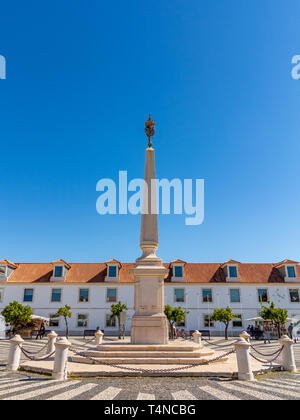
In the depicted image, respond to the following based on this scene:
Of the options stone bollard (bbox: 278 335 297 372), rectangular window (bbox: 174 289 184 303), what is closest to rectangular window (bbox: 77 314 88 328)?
rectangular window (bbox: 174 289 184 303)

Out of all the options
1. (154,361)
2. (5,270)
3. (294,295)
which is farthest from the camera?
(5,270)

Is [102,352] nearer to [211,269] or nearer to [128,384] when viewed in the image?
[128,384]

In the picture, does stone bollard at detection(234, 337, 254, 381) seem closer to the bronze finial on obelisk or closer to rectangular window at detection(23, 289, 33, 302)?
the bronze finial on obelisk

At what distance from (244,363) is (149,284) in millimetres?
5087

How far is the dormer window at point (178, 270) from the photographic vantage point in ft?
106

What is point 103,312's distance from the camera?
31297mm

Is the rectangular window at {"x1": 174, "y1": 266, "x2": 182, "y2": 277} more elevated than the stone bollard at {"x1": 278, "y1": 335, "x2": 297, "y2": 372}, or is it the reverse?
the rectangular window at {"x1": 174, "y1": 266, "x2": 182, "y2": 277}

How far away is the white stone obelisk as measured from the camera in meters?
11.7

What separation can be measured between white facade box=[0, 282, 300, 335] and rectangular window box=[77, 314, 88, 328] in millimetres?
147

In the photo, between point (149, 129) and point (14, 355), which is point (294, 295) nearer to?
point (149, 129)

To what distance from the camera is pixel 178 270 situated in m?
32.9

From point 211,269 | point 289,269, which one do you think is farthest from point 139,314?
point 289,269

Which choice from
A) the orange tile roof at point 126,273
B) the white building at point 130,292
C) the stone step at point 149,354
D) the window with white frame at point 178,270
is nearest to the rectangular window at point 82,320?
the white building at point 130,292

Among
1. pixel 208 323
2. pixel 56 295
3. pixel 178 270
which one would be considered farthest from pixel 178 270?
pixel 56 295
